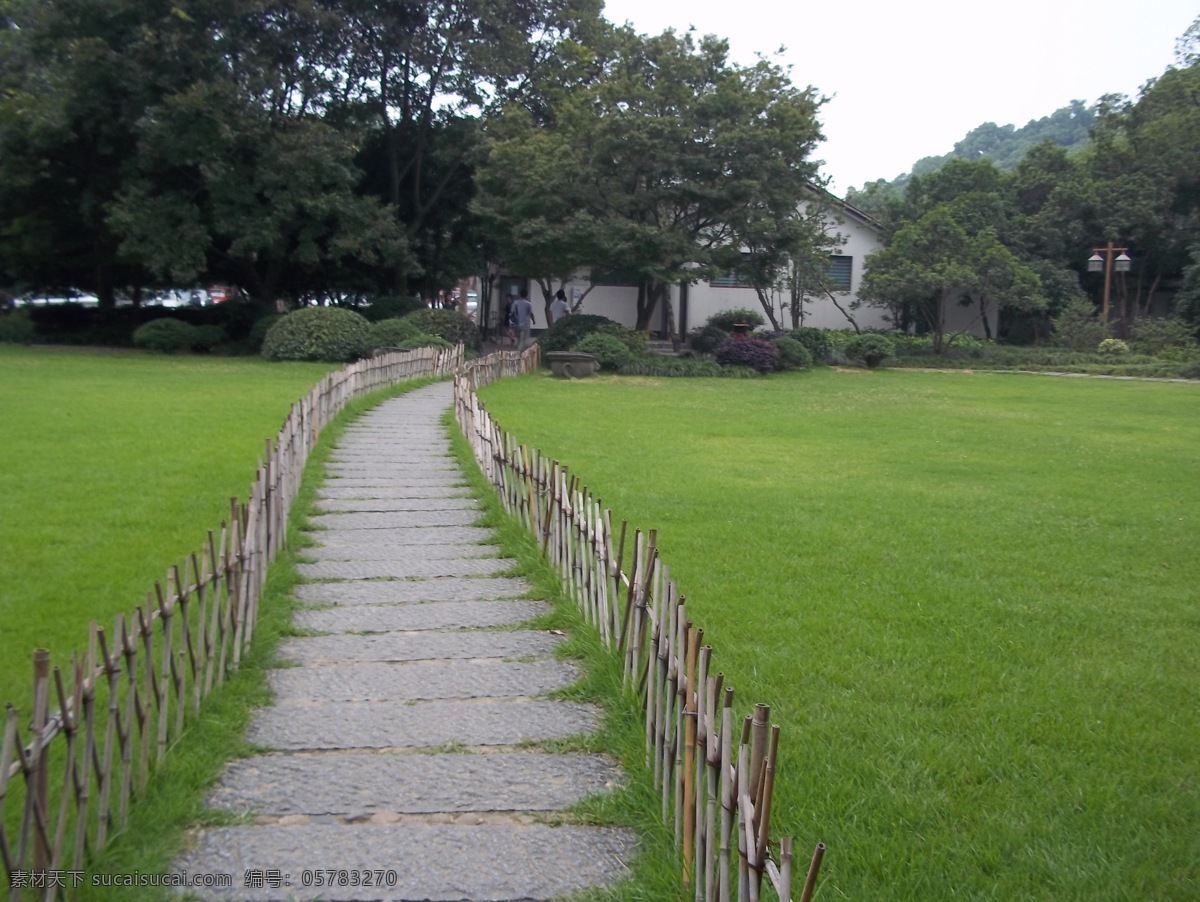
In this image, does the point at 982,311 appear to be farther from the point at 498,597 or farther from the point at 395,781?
the point at 395,781

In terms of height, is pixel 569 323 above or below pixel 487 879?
above

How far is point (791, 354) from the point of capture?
95.3 feet

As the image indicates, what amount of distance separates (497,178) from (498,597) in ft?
75.6

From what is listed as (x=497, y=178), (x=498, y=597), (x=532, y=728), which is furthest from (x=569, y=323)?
(x=532, y=728)

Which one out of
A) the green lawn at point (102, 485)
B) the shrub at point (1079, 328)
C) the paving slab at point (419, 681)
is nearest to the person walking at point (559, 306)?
the green lawn at point (102, 485)

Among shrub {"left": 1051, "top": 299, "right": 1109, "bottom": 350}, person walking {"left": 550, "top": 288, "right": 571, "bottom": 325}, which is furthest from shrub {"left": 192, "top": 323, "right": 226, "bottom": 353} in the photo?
shrub {"left": 1051, "top": 299, "right": 1109, "bottom": 350}

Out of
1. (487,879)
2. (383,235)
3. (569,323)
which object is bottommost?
(487,879)

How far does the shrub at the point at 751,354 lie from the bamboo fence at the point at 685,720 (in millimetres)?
21331

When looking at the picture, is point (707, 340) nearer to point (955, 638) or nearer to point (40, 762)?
point (955, 638)

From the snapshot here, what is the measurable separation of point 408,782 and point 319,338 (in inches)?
915

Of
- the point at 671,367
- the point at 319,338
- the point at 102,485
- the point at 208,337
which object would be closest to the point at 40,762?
the point at 102,485

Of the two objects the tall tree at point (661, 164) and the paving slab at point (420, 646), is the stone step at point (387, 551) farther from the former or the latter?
the tall tree at point (661, 164)

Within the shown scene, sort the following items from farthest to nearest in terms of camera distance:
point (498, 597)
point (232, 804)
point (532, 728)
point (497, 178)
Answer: point (497, 178)
point (498, 597)
point (532, 728)
point (232, 804)

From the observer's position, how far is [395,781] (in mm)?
4215
